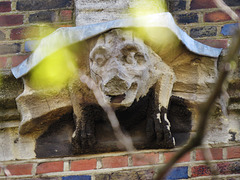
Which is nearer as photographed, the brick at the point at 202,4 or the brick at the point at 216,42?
the brick at the point at 216,42

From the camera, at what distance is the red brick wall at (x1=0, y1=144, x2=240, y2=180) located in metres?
2.48

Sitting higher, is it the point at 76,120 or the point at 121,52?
the point at 121,52

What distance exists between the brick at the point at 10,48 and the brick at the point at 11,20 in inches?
5.9

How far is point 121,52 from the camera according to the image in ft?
7.91

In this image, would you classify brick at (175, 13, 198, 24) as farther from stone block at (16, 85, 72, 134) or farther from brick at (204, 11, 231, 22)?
stone block at (16, 85, 72, 134)

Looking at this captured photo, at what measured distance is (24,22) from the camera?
315 centimetres

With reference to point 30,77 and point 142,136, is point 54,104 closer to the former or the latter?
point 30,77

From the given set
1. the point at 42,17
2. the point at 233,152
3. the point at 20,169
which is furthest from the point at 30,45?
the point at 233,152

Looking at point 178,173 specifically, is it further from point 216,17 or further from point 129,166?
point 216,17

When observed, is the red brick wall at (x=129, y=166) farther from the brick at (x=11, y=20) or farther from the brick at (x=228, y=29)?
the brick at (x=11, y=20)

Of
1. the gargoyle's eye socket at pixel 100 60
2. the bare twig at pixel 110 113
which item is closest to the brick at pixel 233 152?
the bare twig at pixel 110 113

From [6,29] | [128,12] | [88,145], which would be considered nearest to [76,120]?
[88,145]

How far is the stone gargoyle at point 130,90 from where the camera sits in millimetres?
2389

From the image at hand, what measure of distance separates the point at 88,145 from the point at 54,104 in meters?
0.27
